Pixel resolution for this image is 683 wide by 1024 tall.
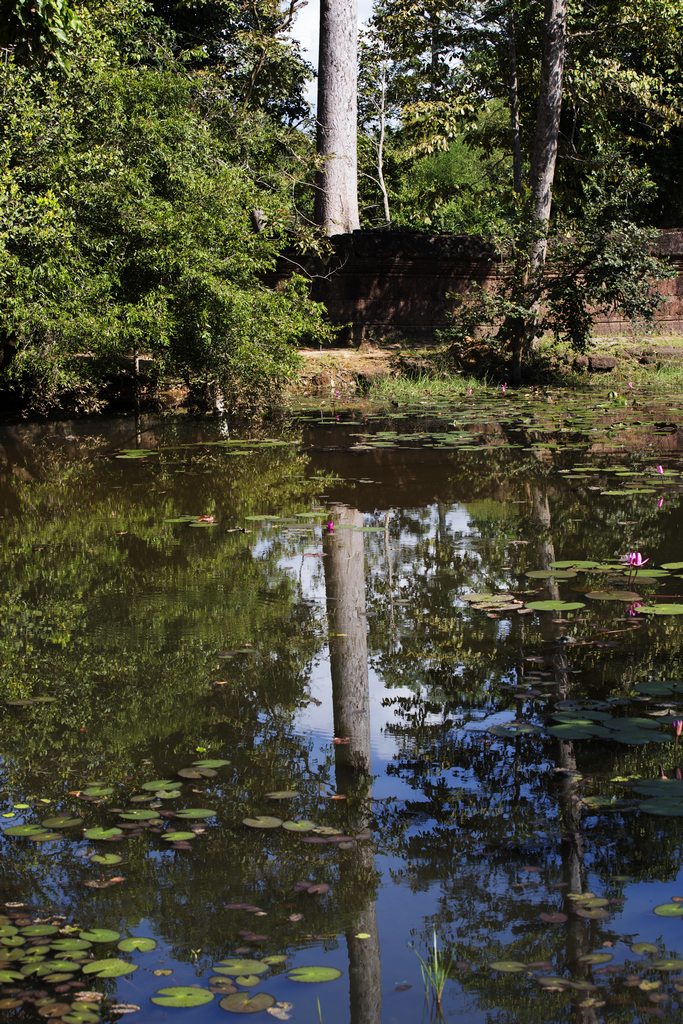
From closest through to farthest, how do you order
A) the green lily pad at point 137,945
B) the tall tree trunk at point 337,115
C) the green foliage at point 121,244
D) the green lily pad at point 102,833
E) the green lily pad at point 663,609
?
1. the green lily pad at point 137,945
2. the green lily pad at point 102,833
3. the green lily pad at point 663,609
4. the green foliage at point 121,244
5. the tall tree trunk at point 337,115

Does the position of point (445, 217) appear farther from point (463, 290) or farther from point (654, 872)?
point (654, 872)

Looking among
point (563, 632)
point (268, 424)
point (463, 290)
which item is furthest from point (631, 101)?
point (563, 632)

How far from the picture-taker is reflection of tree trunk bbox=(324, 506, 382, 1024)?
7.83 ft

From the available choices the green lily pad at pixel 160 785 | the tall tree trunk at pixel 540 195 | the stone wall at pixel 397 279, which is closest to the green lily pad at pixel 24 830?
the green lily pad at pixel 160 785

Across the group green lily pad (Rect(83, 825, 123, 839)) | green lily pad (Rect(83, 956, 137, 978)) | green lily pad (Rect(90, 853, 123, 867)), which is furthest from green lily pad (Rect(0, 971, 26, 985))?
green lily pad (Rect(83, 825, 123, 839))

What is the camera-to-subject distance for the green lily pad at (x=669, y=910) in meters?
2.54

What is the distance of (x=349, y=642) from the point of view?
4.68m

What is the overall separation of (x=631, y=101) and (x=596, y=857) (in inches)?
651

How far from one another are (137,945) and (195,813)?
24.0 inches

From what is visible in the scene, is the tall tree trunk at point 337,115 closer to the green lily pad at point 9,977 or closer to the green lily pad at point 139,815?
the green lily pad at point 139,815

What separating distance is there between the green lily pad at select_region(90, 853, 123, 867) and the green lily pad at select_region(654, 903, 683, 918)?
1.28m

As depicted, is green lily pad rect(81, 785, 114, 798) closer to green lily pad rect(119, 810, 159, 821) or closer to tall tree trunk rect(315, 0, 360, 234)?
green lily pad rect(119, 810, 159, 821)

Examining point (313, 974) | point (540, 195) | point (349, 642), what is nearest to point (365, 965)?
point (313, 974)

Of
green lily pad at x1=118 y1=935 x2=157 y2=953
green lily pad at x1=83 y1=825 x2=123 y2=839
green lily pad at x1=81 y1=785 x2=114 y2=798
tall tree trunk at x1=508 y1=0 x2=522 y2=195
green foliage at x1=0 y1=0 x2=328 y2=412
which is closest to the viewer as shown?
green lily pad at x1=118 y1=935 x2=157 y2=953
